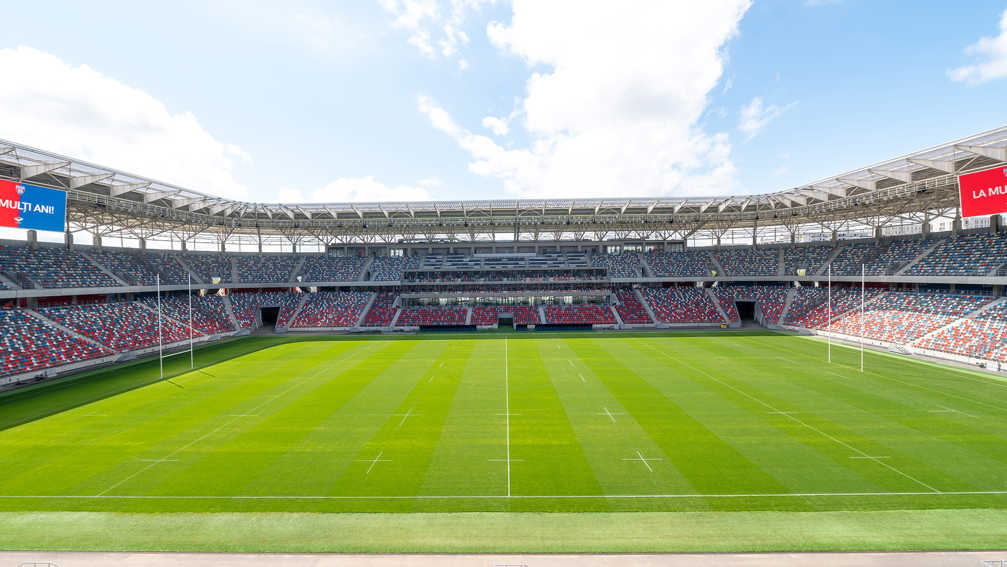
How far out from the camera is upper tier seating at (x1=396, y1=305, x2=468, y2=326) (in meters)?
50.2

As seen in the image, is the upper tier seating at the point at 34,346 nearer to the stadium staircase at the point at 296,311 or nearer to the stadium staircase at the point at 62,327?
the stadium staircase at the point at 62,327

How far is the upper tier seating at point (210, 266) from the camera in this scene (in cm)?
4978

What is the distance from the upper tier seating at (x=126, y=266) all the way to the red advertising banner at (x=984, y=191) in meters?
69.9

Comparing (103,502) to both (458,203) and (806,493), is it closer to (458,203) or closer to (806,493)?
(806,493)

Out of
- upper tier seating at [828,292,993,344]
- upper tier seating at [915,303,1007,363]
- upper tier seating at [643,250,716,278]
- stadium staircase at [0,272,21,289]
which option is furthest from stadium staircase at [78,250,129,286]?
upper tier seating at [915,303,1007,363]

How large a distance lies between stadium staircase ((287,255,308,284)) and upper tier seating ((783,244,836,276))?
221ft

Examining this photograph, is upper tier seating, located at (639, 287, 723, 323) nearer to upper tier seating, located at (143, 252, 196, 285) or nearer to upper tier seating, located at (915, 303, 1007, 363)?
upper tier seating, located at (915, 303, 1007, 363)

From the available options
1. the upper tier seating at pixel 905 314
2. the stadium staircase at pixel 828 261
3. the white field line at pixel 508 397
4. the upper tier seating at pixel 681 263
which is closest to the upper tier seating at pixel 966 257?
the upper tier seating at pixel 905 314

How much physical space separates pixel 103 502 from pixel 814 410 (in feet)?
91.9

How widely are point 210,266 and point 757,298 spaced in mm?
71845

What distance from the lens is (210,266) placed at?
51.9 meters

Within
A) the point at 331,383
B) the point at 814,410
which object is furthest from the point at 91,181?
the point at 814,410

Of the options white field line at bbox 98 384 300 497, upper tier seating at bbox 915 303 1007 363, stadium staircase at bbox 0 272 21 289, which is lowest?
white field line at bbox 98 384 300 497

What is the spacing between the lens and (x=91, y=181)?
29641 mm
